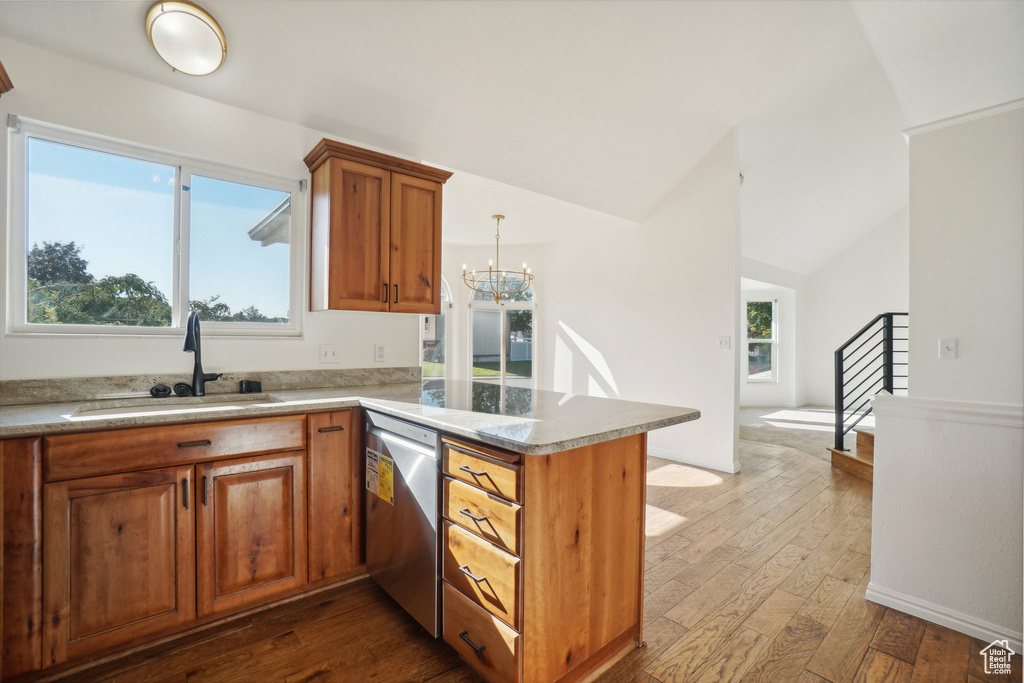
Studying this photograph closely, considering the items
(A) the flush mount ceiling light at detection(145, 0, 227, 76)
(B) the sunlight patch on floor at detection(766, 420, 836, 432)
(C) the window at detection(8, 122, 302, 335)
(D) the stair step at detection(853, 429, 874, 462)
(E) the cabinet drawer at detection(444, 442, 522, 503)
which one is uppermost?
(A) the flush mount ceiling light at detection(145, 0, 227, 76)

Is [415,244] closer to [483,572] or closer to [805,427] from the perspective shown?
[483,572]

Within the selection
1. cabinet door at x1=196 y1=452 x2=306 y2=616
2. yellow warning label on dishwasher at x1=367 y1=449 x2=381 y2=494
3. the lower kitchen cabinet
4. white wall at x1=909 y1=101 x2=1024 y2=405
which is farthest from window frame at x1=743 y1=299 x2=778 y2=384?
cabinet door at x1=196 y1=452 x2=306 y2=616

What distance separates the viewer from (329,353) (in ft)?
8.96

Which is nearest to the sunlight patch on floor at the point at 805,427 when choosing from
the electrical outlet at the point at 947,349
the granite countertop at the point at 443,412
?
the electrical outlet at the point at 947,349

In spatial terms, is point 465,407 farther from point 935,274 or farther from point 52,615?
point 935,274

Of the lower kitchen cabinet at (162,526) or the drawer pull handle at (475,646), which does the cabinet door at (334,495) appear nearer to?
the lower kitchen cabinet at (162,526)

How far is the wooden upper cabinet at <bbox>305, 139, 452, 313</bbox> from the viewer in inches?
96.0

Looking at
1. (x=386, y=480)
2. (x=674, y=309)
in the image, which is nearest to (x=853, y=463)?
(x=674, y=309)

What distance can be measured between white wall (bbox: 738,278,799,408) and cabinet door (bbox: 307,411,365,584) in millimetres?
7521

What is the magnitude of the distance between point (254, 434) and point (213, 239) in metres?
1.25

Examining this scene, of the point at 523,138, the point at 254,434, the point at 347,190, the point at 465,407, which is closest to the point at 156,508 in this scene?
the point at 254,434

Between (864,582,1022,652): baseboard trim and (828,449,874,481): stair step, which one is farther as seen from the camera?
(828,449,874,481): stair step

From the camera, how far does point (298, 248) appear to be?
269cm

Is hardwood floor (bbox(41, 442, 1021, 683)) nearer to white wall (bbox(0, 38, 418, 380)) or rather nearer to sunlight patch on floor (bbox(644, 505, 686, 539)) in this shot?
sunlight patch on floor (bbox(644, 505, 686, 539))
